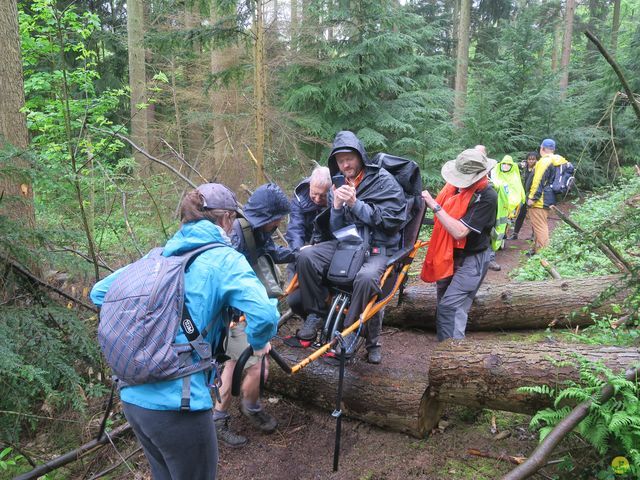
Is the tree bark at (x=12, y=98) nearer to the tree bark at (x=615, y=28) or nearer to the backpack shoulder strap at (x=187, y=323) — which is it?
the backpack shoulder strap at (x=187, y=323)

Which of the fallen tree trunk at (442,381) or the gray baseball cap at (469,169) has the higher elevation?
the gray baseball cap at (469,169)

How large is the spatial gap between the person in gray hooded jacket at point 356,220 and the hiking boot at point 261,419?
0.77 m

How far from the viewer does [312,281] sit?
3949 mm

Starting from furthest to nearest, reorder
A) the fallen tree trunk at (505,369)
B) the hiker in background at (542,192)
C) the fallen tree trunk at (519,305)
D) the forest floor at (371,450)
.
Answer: the hiker in background at (542,192) → the fallen tree trunk at (519,305) → the forest floor at (371,450) → the fallen tree trunk at (505,369)

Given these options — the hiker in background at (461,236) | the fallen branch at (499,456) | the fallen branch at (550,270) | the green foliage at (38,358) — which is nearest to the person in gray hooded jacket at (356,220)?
the hiker in background at (461,236)

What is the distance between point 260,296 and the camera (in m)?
2.30

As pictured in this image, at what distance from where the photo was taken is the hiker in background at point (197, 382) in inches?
86.7

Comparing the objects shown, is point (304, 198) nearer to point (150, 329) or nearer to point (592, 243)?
point (592, 243)

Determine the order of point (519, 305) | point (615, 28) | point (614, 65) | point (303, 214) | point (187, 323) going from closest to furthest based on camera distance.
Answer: point (614, 65) < point (187, 323) < point (303, 214) < point (519, 305) < point (615, 28)

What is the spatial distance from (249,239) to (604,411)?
2.75 m

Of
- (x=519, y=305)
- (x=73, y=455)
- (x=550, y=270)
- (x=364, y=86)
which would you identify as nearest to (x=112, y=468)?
(x=73, y=455)

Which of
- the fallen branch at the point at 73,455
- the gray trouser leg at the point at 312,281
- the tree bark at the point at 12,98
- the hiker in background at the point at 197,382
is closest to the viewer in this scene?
the hiker in background at the point at 197,382

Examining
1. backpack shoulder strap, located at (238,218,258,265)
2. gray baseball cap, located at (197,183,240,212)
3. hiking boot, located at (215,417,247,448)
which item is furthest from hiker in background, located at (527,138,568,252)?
gray baseball cap, located at (197,183,240,212)

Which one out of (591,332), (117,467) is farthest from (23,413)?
(591,332)
